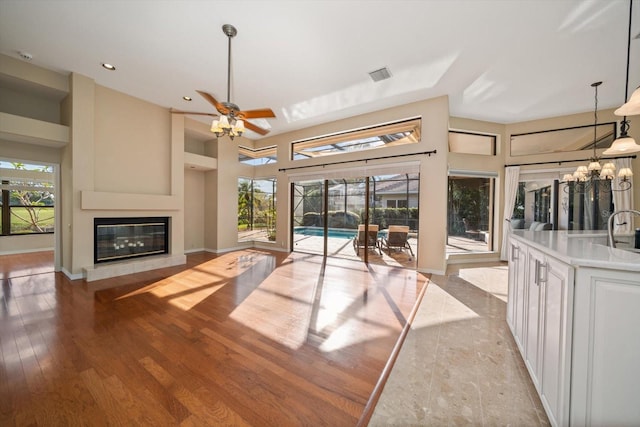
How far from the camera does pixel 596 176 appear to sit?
4.01 metres

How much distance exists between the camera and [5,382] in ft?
5.51

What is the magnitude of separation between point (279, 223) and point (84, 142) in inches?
171

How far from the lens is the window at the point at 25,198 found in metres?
5.83

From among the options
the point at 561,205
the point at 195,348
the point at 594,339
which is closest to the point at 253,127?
the point at 195,348

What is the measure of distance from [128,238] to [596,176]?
8968 millimetres

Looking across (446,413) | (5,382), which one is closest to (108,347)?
(5,382)

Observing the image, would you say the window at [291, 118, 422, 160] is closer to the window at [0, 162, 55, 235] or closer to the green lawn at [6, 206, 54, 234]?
the window at [0, 162, 55, 235]

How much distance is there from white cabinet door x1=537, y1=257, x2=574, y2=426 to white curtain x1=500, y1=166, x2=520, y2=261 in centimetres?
499

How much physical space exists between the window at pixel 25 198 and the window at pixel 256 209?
4.78 metres

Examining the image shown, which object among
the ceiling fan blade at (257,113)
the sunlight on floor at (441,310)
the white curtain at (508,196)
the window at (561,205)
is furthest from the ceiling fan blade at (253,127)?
the window at (561,205)

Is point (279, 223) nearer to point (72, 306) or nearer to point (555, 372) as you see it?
point (72, 306)

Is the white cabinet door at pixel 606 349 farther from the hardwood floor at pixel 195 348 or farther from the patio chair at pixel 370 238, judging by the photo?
the patio chair at pixel 370 238

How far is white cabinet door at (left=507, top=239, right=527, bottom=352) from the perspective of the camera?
1.98 m

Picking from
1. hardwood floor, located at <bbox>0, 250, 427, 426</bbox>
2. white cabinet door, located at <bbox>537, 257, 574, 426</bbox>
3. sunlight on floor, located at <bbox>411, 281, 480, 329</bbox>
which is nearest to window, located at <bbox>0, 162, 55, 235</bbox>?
hardwood floor, located at <bbox>0, 250, 427, 426</bbox>
